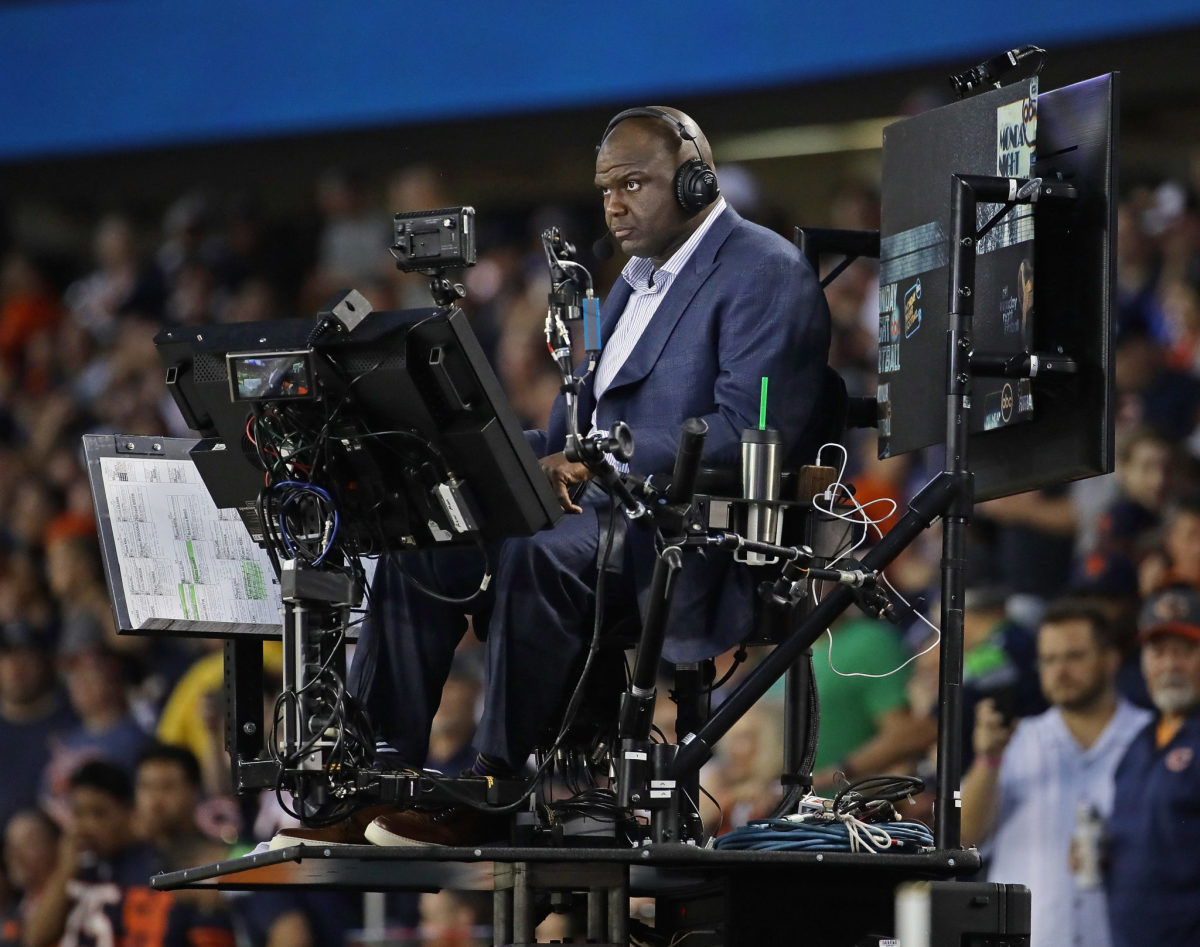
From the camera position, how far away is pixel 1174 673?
551 centimetres

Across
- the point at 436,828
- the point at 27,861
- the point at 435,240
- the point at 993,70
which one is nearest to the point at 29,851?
the point at 27,861

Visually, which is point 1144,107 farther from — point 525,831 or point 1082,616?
point 525,831

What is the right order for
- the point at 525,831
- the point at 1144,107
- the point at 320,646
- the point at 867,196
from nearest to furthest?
the point at 320,646
the point at 525,831
the point at 867,196
the point at 1144,107

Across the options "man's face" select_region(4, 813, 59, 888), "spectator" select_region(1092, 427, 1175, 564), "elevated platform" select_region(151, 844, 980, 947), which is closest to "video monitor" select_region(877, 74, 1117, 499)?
"elevated platform" select_region(151, 844, 980, 947)

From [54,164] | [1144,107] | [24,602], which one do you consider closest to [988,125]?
[1144,107]

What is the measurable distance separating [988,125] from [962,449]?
0.73 m

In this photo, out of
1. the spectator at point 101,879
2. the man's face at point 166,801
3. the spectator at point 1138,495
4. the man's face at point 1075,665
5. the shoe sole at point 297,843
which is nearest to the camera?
the shoe sole at point 297,843

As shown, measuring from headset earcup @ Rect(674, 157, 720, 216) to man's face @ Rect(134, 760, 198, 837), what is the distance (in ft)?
11.7

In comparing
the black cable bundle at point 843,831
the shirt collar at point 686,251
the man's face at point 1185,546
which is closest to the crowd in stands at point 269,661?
the man's face at point 1185,546

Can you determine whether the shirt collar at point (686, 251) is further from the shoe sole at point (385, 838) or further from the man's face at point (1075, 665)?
the man's face at point (1075, 665)

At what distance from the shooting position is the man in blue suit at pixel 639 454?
13.4ft

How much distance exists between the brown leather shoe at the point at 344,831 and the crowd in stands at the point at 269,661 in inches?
41.6

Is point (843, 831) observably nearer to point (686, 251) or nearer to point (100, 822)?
point (686, 251)

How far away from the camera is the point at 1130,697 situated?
5703mm
